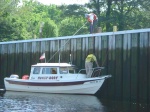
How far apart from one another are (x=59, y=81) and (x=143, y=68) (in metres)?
5.89

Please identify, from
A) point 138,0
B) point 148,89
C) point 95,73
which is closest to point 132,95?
point 148,89

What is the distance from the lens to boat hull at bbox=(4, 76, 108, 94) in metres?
22.6

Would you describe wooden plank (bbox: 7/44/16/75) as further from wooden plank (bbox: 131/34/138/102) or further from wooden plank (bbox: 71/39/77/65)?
wooden plank (bbox: 131/34/138/102)

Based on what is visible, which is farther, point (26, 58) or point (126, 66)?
point (26, 58)

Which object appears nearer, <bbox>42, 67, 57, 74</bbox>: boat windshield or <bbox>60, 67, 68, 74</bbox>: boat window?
<bbox>60, 67, 68, 74</bbox>: boat window

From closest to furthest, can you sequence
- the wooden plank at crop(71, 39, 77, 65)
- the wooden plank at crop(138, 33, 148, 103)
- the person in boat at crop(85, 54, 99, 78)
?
the wooden plank at crop(138, 33, 148, 103), the person in boat at crop(85, 54, 99, 78), the wooden plank at crop(71, 39, 77, 65)

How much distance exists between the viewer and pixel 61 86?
23766 millimetres

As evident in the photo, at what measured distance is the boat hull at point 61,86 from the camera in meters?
22.6

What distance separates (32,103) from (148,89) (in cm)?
633

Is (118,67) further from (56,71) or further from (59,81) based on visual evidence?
(56,71)

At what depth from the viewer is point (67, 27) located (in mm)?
52594

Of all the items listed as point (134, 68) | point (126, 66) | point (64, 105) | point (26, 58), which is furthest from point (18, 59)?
point (64, 105)

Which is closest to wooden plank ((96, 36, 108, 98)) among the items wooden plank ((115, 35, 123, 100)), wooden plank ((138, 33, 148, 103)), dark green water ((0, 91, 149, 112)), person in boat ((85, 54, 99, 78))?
person in boat ((85, 54, 99, 78))

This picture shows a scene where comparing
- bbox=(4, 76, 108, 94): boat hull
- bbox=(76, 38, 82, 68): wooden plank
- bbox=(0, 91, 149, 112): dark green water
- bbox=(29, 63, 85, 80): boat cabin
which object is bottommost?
bbox=(0, 91, 149, 112): dark green water
